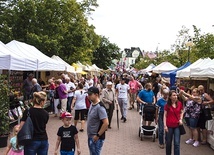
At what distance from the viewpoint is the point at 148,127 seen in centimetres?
1008

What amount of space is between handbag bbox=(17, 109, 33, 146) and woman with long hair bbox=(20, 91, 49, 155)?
0.08m

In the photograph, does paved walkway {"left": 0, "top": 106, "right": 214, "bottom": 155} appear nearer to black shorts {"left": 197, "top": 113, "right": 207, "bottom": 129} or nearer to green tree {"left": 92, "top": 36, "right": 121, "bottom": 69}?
black shorts {"left": 197, "top": 113, "right": 207, "bottom": 129}

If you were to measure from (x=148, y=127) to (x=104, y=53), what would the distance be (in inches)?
2220

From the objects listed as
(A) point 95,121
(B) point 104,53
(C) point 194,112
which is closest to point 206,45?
(C) point 194,112

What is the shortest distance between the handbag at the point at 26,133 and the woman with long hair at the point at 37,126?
Result: 8 cm

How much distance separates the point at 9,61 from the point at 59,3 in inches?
734

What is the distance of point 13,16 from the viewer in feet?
79.2

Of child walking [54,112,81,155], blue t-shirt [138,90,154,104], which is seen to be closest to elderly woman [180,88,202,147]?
blue t-shirt [138,90,154,104]

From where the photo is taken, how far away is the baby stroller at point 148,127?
10.0m

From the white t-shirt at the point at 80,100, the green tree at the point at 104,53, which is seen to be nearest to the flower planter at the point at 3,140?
the white t-shirt at the point at 80,100

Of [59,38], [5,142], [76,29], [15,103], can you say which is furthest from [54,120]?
[76,29]

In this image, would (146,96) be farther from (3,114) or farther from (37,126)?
(37,126)

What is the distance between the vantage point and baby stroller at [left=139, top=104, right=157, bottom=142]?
10.0m

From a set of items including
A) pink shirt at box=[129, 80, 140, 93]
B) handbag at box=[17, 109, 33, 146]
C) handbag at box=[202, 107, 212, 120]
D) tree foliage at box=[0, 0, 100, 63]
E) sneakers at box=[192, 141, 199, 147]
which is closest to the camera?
handbag at box=[17, 109, 33, 146]
